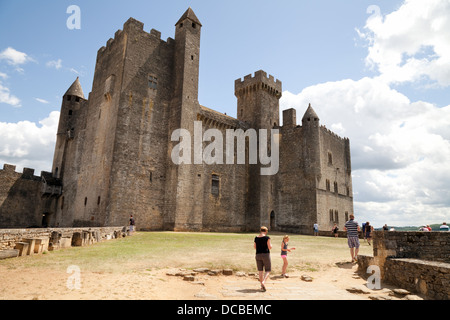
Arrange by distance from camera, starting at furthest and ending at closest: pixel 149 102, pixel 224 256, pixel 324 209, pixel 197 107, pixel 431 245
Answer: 1. pixel 324 209
2. pixel 197 107
3. pixel 149 102
4. pixel 224 256
5. pixel 431 245

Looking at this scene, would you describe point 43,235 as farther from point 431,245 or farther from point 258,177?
point 258,177

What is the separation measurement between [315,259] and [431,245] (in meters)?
3.96

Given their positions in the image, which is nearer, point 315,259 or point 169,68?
point 315,259

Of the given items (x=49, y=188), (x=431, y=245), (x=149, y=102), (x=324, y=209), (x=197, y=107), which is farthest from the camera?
(x=324, y=209)

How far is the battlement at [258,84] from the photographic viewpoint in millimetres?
35281

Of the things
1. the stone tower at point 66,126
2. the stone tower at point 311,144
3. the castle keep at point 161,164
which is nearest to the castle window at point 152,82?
the castle keep at point 161,164

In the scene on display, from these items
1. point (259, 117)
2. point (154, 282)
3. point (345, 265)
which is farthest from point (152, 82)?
point (154, 282)

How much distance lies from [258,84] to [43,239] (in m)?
29.6

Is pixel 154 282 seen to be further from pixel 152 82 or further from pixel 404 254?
pixel 152 82

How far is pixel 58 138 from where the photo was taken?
113 ft

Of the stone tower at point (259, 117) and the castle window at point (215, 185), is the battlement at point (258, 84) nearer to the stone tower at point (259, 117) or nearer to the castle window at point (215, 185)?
the stone tower at point (259, 117)

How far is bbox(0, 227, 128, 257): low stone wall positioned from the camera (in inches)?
383

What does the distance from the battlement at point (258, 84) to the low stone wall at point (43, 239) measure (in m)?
26.0

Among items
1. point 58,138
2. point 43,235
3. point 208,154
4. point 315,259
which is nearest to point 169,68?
point 208,154
